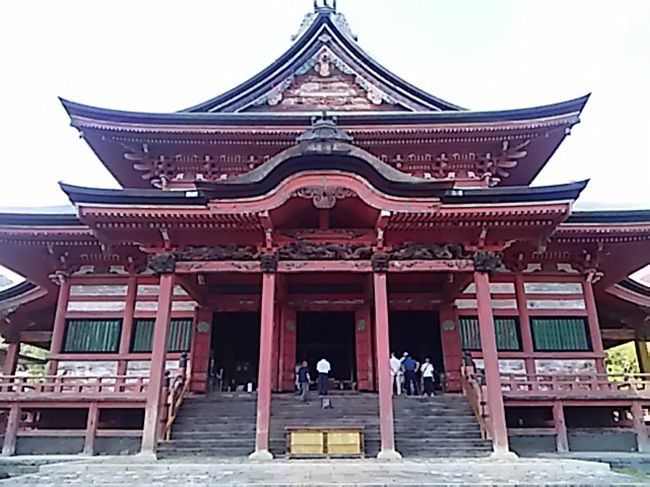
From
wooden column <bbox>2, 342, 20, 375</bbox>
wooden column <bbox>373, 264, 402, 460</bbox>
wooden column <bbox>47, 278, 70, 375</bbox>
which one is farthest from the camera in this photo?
wooden column <bbox>2, 342, 20, 375</bbox>

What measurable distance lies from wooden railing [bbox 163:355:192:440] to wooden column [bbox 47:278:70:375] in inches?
132

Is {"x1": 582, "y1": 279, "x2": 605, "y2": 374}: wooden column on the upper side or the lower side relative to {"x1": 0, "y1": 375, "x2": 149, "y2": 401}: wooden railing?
upper

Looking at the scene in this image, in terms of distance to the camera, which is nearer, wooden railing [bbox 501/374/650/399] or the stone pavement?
the stone pavement

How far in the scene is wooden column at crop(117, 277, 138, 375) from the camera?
1351 cm

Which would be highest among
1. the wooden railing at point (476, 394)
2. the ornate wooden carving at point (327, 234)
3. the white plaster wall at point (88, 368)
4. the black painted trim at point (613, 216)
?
the black painted trim at point (613, 216)

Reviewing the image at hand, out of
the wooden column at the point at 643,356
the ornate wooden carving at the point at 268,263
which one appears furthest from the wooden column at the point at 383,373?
the wooden column at the point at 643,356

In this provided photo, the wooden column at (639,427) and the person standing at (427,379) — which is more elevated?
the person standing at (427,379)

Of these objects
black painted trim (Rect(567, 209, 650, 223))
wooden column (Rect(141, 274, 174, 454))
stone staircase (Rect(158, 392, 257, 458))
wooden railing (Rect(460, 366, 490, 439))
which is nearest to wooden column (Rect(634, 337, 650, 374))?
black painted trim (Rect(567, 209, 650, 223))

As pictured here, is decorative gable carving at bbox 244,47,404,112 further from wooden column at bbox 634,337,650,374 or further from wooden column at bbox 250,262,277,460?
wooden column at bbox 634,337,650,374

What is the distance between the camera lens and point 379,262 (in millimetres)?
11375

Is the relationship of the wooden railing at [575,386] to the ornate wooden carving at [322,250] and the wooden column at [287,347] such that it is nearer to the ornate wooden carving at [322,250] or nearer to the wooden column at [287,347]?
the ornate wooden carving at [322,250]

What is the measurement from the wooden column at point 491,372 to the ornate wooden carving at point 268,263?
429cm

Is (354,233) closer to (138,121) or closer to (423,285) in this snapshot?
(423,285)

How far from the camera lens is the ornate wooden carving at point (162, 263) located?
11.3 meters
